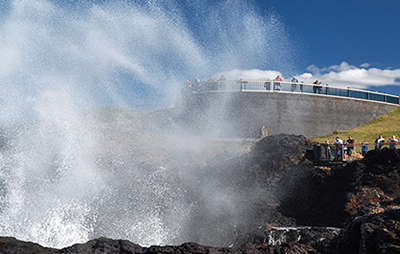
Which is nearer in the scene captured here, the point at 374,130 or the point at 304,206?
the point at 304,206

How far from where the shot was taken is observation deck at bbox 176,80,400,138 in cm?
2681

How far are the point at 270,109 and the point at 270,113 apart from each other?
1.07 ft

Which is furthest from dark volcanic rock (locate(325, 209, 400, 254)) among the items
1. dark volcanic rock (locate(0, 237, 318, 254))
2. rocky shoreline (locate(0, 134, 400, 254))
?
dark volcanic rock (locate(0, 237, 318, 254))

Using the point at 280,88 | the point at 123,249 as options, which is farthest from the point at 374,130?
the point at 123,249

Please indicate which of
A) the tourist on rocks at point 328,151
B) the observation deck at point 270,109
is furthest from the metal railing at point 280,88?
the tourist on rocks at point 328,151

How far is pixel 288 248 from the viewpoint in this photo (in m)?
9.16

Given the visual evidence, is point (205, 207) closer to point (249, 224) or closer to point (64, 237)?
point (249, 224)

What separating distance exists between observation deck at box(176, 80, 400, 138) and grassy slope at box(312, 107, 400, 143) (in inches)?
33.6

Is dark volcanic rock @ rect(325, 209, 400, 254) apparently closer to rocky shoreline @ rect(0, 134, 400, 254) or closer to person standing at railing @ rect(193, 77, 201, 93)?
rocky shoreline @ rect(0, 134, 400, 254)

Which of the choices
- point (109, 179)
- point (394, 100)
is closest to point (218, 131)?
point (109, 179)

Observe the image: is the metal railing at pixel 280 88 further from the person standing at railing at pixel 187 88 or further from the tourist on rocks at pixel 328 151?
the tourist on rocks at pixel 328 151

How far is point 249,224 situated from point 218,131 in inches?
510

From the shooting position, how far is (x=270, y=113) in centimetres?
2672

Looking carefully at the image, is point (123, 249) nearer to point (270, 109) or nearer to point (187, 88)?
point (270, 109)
